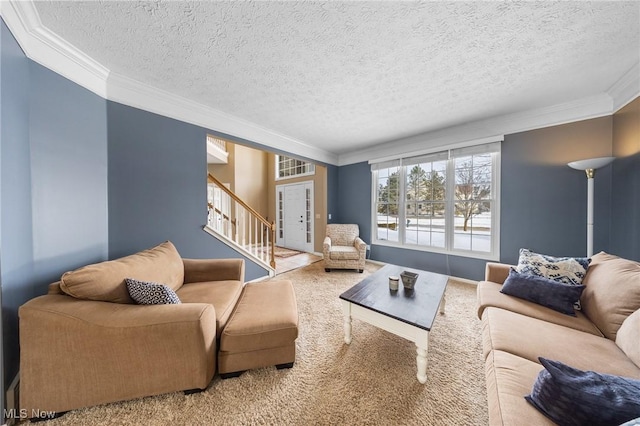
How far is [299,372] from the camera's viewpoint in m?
1.50

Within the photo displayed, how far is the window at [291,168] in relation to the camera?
216 inches

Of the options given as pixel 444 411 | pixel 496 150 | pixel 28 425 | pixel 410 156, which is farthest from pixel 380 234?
pixel 28 425

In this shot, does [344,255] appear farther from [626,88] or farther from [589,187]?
[626,88]

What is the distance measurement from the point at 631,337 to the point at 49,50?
4.31m

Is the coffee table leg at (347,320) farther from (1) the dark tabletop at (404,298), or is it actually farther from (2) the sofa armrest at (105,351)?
(2) the sofa armrest at (105,351)

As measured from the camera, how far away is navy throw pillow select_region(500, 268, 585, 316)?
1.53 meters

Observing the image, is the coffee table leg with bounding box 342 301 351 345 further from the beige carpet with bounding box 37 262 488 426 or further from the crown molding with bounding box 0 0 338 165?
the crown molding with bounding box 0 0 338 165

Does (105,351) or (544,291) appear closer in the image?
(105,351)

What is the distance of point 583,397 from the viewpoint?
0.72 meters

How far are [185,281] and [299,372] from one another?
1.51 meters

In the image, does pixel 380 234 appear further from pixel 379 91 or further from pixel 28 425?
pixel 28 425

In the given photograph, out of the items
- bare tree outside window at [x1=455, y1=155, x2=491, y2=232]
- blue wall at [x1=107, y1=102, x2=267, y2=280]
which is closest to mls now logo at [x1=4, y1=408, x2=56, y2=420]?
blue wall at [x1=107, y1=102, x2=267, y2=280]

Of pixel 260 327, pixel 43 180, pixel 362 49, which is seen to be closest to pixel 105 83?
pixel 43 180

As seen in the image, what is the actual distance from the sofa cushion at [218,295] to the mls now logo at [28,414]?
31.1 inches
